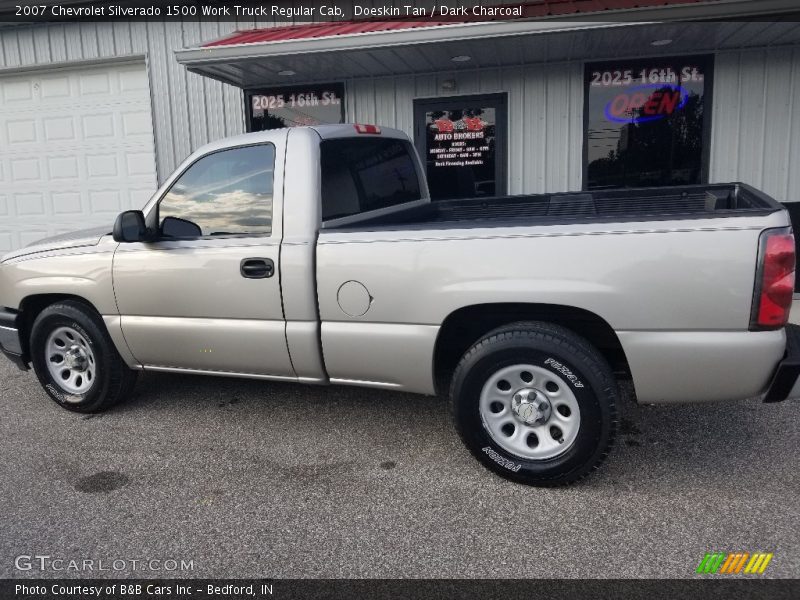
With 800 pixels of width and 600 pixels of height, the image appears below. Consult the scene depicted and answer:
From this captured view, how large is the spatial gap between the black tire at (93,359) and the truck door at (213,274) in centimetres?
28

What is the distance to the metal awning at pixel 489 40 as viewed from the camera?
6203mm

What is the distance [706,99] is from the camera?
7754mm

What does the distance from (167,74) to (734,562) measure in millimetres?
8955

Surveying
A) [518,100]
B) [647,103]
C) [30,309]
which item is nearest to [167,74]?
[518,100]

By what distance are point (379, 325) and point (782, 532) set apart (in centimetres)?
214

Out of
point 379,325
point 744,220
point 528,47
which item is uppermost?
point 528,47

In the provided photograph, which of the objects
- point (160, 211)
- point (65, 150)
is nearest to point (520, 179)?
point (160, 211)

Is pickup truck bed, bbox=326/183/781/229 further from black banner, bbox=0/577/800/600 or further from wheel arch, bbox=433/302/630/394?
black banner, bbox=0/577/800/600

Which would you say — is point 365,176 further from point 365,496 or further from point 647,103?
point 647,103

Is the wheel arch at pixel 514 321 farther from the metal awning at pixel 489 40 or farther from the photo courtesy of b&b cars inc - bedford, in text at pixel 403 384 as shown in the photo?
the metal awning at pixel 489 40

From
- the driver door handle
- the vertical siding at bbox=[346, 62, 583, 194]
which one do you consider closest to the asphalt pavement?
the driver door handle

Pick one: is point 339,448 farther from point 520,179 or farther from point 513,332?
point 520,179

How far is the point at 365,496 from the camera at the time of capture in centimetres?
342

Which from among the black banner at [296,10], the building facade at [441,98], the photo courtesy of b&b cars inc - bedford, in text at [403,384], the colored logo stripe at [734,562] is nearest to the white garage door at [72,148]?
the building facade at [441,98]
